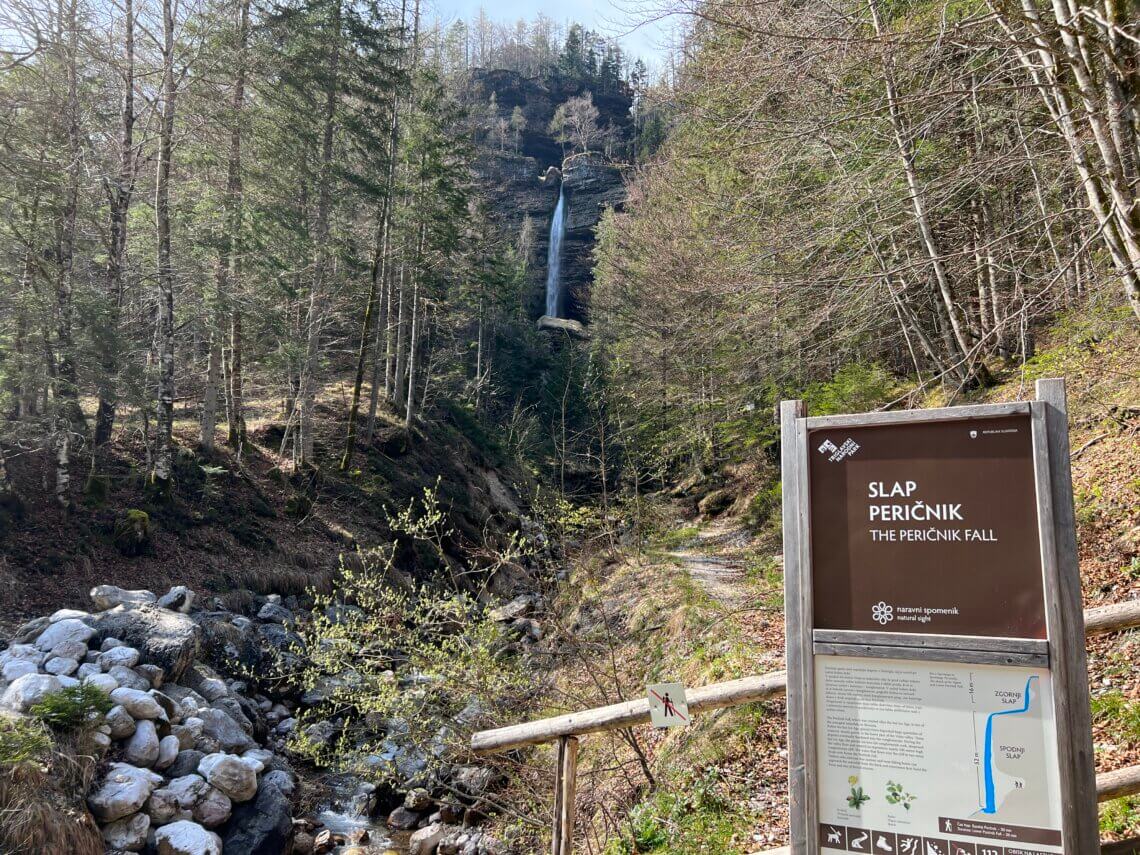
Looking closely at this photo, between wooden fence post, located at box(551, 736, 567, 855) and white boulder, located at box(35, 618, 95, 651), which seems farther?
white boulder, located at box(35, 618, 95, 651)

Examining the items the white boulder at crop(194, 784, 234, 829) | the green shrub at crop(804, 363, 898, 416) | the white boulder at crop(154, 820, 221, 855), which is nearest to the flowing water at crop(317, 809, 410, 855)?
the white boulder at crop(194, 784, 234, 829)

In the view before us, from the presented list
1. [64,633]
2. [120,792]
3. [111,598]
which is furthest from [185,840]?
[111,598]

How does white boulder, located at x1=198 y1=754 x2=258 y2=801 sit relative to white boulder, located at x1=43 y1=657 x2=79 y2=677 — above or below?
below

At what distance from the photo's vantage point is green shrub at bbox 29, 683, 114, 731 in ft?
19.9

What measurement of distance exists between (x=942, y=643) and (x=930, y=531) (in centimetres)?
36

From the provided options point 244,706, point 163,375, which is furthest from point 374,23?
point 244,706

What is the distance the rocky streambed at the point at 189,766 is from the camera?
20.0 feet

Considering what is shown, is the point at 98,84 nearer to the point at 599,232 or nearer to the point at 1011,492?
the point at 1011,492

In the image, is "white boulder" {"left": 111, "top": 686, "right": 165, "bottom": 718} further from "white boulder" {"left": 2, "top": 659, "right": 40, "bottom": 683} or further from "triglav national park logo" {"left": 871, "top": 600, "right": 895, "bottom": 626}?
"triglav national park logo" {"left": 871, "top": 600, "right": 895, "bottom": 626}

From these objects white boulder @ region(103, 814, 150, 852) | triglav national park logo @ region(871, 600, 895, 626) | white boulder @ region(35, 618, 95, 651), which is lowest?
white boulder @ region(103, 814, 150, 852)

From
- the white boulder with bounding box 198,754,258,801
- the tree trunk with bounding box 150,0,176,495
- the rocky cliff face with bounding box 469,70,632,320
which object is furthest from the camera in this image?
the rocky cliff face with bounding box 469,70,632,320

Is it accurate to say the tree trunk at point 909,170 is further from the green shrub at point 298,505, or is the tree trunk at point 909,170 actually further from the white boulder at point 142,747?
the green shrub at point 298,505

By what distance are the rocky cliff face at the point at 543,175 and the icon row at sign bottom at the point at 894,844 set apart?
43.1 m

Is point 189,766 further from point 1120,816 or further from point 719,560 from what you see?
point 719,560
